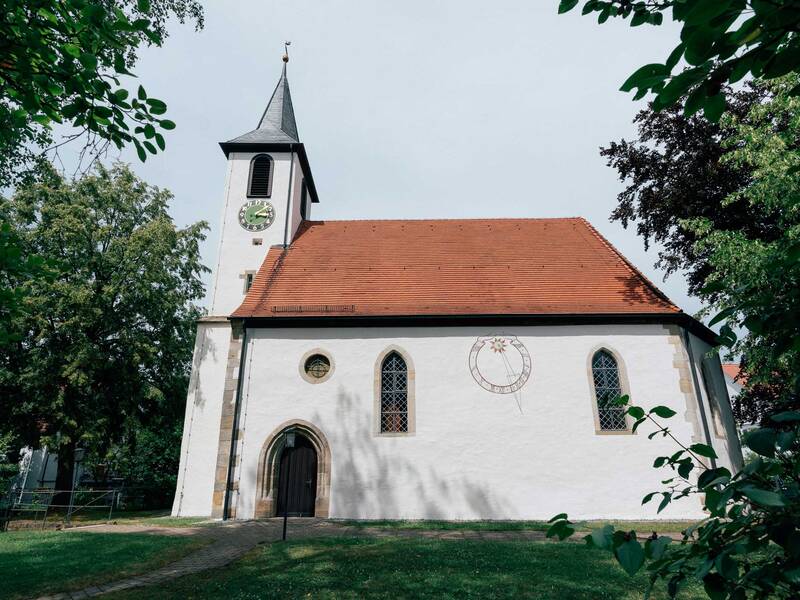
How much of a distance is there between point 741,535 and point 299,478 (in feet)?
41.3

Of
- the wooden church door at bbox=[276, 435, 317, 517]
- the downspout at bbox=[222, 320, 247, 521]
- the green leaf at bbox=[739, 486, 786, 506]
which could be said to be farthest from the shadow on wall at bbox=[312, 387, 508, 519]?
the green leaf at bbox=[739, 486, 786, 506]

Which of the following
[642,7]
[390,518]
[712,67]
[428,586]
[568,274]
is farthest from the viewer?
[568,274]

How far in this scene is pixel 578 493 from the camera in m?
12.1

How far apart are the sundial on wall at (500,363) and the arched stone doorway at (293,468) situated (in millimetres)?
4658

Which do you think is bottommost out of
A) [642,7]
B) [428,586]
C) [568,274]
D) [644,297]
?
[428,586]

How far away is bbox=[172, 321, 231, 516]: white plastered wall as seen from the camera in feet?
43.8

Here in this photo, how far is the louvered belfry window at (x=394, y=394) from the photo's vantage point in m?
12.8

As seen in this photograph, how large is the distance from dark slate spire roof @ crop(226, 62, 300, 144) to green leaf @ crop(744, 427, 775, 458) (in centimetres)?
1897

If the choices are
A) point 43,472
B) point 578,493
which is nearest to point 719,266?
point 578,493

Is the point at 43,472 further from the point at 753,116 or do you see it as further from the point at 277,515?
the point at 753,116

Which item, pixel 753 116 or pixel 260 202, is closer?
pixel 753 116

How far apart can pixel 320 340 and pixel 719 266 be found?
32.8ft

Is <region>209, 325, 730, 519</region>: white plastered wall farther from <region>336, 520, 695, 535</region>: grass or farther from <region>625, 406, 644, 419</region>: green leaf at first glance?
<region>625, 406, 644, 419</region>: green leaf

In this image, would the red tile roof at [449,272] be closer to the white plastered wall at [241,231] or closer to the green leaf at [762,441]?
the white plastered wall at [241,231]
